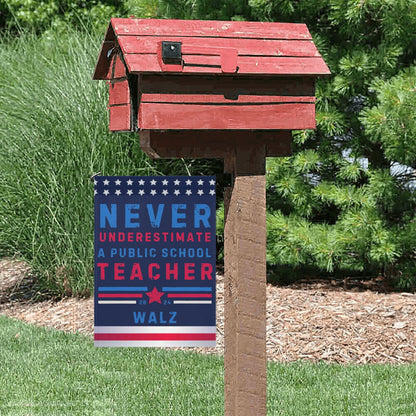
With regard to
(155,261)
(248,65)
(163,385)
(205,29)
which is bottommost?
(163,385)

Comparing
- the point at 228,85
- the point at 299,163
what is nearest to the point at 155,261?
the point at 228,85

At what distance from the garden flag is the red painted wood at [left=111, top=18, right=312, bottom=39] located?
0.58 m

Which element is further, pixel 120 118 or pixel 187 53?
pixel 120 118

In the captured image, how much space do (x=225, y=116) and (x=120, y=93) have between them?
19.3 inches

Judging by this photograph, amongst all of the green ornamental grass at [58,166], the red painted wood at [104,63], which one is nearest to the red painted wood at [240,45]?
the red painted wood at [104,63]

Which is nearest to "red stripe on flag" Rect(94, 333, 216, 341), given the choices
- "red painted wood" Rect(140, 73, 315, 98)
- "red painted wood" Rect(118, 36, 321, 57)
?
"red painted wood" Rect(140, 73, 315, 98)

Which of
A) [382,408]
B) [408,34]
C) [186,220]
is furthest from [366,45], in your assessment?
[186,220]

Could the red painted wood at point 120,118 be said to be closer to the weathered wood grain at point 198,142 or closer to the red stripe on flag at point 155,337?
the weathered wood grain at point 198,142

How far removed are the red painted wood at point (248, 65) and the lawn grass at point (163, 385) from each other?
1969 millimetres

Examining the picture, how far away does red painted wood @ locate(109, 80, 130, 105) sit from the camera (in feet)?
8.92

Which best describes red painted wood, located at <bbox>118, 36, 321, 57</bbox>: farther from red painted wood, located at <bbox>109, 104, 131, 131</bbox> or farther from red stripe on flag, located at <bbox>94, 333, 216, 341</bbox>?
red stripe on flag, located at <bbox>94, 333, 216, 341</bbox>

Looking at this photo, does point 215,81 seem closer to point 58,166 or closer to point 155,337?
point 155,337

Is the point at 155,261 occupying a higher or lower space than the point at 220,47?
lower

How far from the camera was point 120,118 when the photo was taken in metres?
2.83
